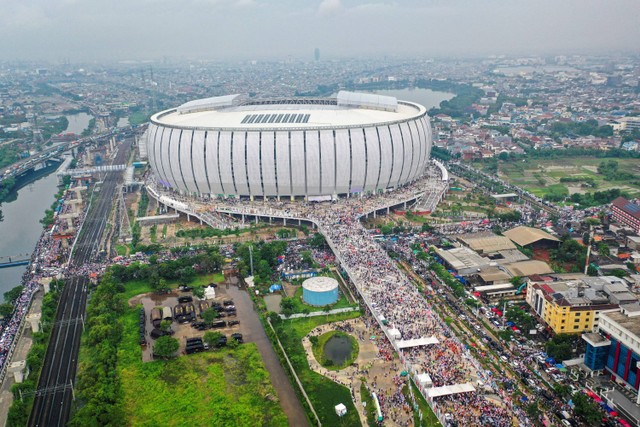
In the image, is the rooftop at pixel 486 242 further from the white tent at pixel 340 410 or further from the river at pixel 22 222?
the river at pixel 22 222

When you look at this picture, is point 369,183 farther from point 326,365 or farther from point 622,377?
point 622,377

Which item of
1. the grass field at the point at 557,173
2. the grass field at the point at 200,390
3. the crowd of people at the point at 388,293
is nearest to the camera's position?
the grass field at the point at 200,390

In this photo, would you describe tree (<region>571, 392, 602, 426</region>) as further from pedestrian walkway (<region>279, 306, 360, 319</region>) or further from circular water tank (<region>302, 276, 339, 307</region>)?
circular water tank (<region>302, 276, 339, 307</region>)

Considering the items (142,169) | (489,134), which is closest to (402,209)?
(142,169)

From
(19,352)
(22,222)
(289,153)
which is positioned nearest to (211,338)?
(19,352)

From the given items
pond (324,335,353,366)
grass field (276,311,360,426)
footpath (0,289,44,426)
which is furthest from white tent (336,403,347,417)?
footpath (0,289,44,426)

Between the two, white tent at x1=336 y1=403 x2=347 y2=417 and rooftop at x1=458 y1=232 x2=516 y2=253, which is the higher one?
rooftop at x1=458 y1=232 x2=516 y2=253

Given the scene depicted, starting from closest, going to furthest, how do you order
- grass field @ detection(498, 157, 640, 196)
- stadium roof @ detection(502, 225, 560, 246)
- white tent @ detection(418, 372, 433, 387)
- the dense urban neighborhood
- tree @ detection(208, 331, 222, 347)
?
white tent @ detection(418, 372, 433, 387) < the dense urban neighborhood < tree @ detection(208, 331, 222, 347) < stadium roof @ detection(502, 225, 560, 246) < grass field @ detection(498, 157, 640, 196)

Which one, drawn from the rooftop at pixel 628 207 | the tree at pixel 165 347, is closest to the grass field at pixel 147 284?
the tree at pixel 165 347
